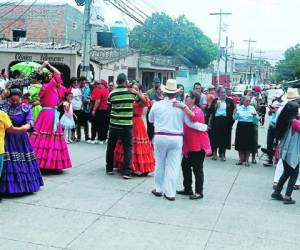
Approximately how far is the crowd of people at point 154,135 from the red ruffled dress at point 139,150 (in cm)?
2

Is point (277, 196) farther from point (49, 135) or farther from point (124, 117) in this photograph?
point (49, 135)

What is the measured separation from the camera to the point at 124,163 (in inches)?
318

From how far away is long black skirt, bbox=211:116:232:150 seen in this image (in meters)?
10.7

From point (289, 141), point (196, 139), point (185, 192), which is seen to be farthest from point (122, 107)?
point (289, 141)

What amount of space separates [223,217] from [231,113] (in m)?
4.92

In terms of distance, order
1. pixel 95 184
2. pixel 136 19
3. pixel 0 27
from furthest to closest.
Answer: pixel 0 27 < pixel 136 19 < pixel 95 184

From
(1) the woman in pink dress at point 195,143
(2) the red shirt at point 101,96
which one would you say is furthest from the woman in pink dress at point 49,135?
(2) the red shirt at point 101,96

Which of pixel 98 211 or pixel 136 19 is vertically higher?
pixel 136 19

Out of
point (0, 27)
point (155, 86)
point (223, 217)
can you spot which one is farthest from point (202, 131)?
point (0, 27)

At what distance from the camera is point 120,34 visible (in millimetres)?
32156

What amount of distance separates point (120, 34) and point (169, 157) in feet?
86.5

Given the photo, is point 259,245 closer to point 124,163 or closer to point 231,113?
point 124,163

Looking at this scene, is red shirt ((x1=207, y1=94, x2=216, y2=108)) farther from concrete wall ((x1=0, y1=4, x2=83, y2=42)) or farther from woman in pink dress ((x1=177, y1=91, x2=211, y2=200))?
concrete wall ((x1=0, y1=4, x2=83, y2=42))

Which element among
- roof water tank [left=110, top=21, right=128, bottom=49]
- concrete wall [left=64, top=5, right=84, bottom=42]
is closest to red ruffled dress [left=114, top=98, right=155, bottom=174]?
roof water tank [left=110, top=21, right=128, bottom=49]
